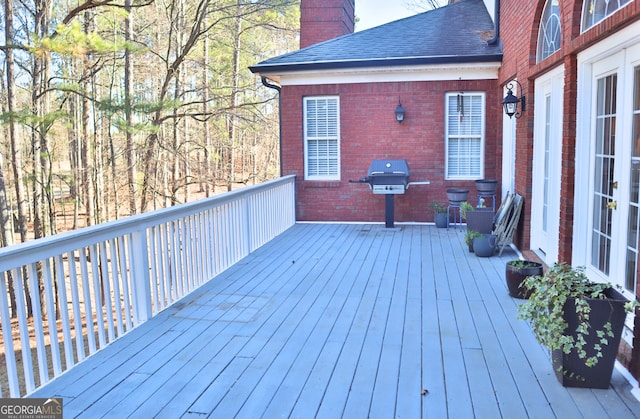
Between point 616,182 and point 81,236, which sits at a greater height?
point 616,182

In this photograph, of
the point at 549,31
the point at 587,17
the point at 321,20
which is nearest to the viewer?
the point at 587,17

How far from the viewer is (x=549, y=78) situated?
5016mm

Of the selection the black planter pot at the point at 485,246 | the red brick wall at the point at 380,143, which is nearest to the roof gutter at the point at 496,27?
the red brick wall at the point at 380,143

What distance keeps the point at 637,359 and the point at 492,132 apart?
614cm

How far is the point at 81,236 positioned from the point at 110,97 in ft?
32.8

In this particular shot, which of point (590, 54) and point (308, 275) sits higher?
point (590, 54)

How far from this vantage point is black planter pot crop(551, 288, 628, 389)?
2.61m

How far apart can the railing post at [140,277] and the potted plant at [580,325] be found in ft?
9.03

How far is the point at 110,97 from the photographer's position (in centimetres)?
1212

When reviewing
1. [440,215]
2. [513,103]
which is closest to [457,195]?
[440,215]

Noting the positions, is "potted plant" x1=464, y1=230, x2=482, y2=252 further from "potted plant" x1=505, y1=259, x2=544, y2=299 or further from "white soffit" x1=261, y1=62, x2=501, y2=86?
"white soffit" x1=261, y1=62, x2=501, y2=86

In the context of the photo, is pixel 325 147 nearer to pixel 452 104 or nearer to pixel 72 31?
pixel 452 104

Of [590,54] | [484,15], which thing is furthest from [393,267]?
[484,15]

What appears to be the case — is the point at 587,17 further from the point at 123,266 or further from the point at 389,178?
the point at 389,178
